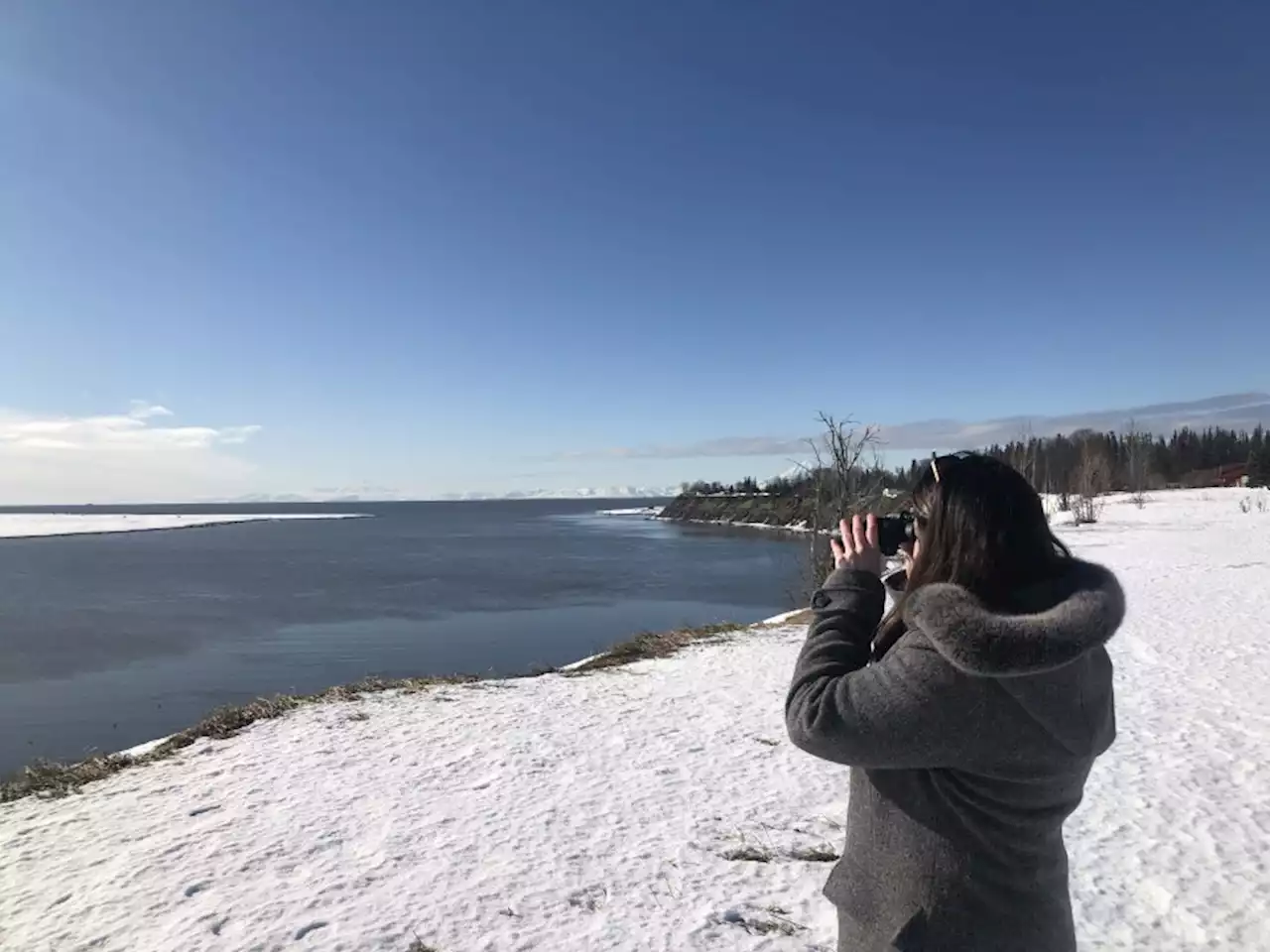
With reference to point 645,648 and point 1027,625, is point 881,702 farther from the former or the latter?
point 645,648

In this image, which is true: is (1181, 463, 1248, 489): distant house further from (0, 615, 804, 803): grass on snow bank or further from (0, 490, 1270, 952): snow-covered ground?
(0, 490, 1270, 952): snow-covered ground

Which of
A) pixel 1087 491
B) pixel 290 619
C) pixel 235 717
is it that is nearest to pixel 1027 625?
pixel 235 717

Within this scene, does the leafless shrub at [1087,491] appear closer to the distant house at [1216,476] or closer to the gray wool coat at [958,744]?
the distant house at [1216,476]

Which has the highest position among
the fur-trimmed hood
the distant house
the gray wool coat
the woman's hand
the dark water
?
the distant house

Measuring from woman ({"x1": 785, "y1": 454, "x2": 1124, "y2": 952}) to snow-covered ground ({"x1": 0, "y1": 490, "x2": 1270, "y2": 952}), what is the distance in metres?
3.03

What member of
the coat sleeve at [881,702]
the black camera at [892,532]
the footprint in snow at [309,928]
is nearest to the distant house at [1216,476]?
the footprint in snow at [309,928]

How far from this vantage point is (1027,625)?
4.41 ft

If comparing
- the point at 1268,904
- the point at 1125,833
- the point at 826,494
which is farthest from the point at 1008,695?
the point at 826,494

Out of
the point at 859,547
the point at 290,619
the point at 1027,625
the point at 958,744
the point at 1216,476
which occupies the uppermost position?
the point at 1216,476

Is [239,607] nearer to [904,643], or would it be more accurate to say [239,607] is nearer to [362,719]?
[362,719]

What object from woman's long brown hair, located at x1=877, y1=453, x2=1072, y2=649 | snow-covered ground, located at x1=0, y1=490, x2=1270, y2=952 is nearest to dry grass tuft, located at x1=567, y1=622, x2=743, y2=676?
snow-covered ground, located at x1=0, y1=490, x2=1270, y2=952

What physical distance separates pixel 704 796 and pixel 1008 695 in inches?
214

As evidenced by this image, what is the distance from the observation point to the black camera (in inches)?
69.7

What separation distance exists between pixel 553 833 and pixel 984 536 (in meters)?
5.04
